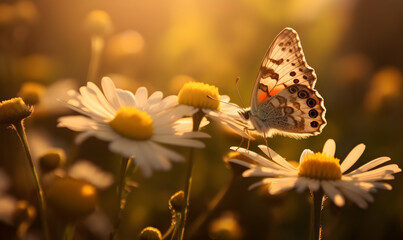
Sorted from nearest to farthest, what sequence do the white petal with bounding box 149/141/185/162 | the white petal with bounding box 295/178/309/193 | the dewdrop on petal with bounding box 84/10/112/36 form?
the white petal with bounding box 149/141/185/162 → the white petal with bounding box 295/178/309/193 → the dewdrop on petal with bounding box 84/10/112/36

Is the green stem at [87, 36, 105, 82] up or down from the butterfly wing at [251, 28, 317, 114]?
down

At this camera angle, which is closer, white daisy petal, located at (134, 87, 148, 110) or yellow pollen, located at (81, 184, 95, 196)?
yellow pollen, located at (81, 184, 95, 196)

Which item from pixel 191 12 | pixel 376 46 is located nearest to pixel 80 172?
pixel 191 12

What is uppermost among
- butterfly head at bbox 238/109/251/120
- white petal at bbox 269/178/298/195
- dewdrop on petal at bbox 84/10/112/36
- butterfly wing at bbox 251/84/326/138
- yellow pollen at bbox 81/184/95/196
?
dewdrop on petal at bbox 84/10/112/36

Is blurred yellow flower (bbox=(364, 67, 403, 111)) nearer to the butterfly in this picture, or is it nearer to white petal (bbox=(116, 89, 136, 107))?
the butterfly

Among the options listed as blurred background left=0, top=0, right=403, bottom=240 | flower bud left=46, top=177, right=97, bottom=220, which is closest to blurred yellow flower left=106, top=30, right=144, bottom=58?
blurred background left=0, top=0, right=403, bottom=240

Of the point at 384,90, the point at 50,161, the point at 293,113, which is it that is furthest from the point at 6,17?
the point at 384,90
